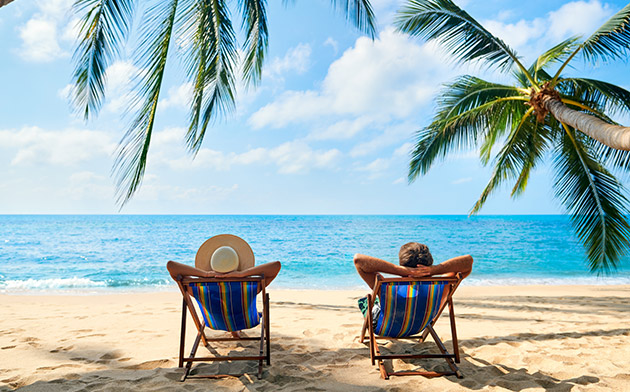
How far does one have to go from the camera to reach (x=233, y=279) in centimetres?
264

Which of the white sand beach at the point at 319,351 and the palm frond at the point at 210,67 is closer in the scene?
the white sand beach at the point at 319,351

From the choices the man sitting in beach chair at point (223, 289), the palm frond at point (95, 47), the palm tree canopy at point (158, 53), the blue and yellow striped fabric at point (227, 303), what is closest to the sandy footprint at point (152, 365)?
the man sitting in beach chair at point (223, 289)

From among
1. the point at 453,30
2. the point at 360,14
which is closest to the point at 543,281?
the point at 453,30

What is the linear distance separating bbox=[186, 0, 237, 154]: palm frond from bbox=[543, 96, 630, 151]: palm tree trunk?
343 centimetres

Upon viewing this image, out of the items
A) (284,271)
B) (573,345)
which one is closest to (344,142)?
(284,271)

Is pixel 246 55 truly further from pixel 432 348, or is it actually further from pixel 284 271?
pixel 284 271

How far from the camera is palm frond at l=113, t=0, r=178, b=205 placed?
2.89 meters

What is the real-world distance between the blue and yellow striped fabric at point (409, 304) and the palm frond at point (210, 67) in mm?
2383

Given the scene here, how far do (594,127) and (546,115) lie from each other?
7.33 feet

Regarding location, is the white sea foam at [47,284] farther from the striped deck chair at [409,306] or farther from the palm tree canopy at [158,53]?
the striped deck chair at [409,306]

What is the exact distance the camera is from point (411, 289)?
2.62 m

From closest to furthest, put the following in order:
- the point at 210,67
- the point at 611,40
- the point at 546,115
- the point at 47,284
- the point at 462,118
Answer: the point at 210,67 → the point at 611,40 → the point at 546,115 → the point at 462,118 → the point at 47,284

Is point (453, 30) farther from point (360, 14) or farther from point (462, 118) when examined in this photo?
point (360, 14)

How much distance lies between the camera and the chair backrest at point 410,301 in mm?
2596
